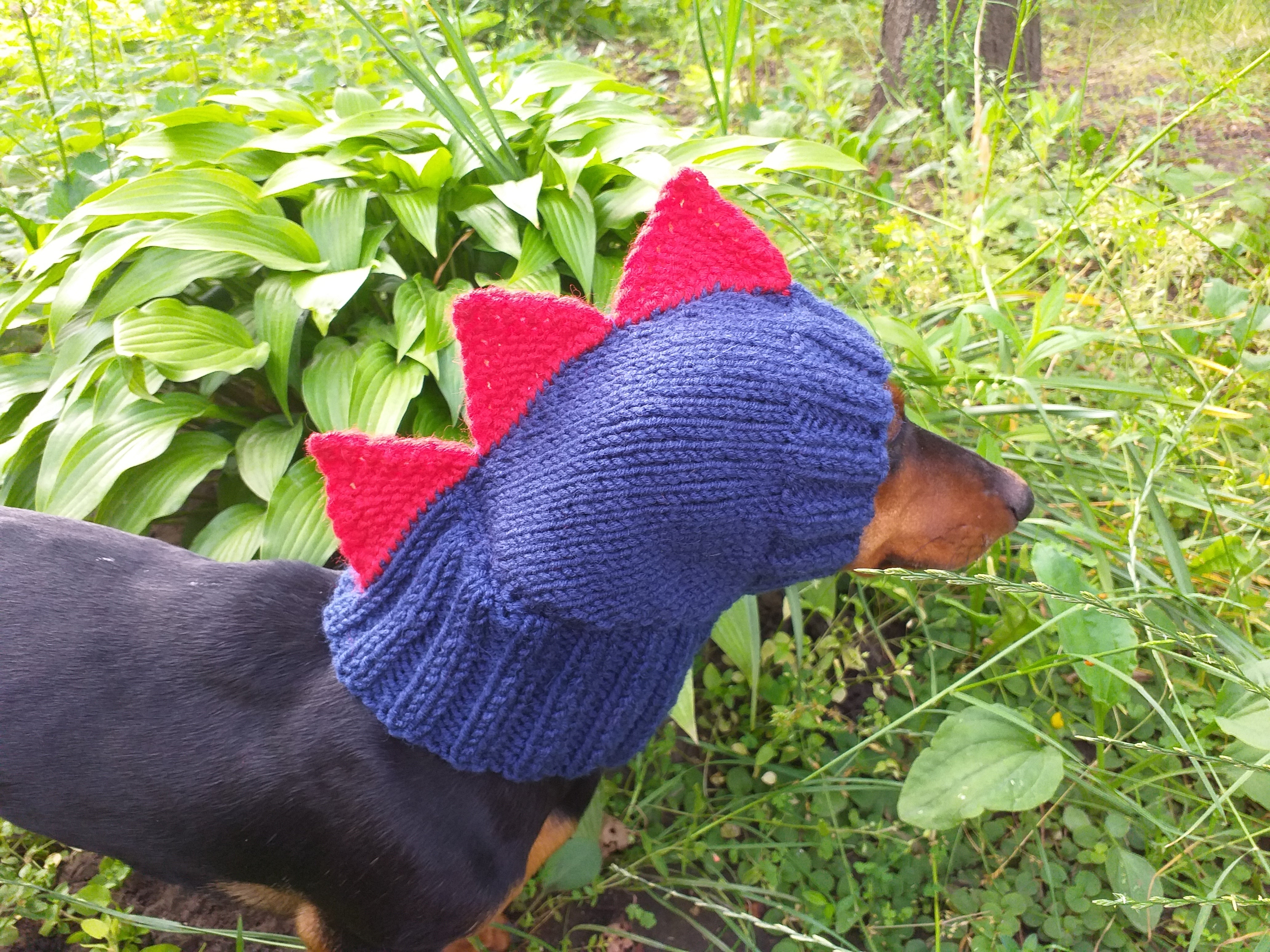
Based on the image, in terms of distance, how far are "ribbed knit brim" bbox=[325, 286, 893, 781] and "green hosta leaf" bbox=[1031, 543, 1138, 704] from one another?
1.89 feet

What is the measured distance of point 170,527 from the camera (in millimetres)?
2633

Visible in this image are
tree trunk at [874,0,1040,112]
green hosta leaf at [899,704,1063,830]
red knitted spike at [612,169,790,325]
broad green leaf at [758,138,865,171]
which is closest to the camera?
red knitted spike at [612,169,790,325]

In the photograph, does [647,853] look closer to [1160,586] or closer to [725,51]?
[1160,586]

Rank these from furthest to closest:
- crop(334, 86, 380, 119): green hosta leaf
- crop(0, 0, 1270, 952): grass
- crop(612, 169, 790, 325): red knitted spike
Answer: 1. crop(334, 86, 380, 119): green hosta leaf
2. crop(0, 0, 1270, 952): grass
3. crop(612, 169, 790, 325): red knitted spike

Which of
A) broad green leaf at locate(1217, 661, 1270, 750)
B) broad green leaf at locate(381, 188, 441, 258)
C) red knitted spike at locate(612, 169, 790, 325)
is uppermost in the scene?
red knitted spike at locate(612, 169, 790, 325)

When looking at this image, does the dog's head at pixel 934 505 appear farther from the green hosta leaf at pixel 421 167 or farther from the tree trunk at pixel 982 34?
the tree trunk at pixel 982 34

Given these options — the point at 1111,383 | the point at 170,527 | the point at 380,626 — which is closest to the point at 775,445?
the point at 380,626

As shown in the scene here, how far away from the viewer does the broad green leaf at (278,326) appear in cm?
216

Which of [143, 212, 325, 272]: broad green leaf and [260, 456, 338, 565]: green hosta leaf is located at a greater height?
[143, 212, 325, 272]: broad green leaf

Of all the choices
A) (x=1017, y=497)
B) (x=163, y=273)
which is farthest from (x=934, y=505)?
(x=163, y=273)

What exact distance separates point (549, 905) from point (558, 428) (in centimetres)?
134

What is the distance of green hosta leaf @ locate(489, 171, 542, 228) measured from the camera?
2207mm

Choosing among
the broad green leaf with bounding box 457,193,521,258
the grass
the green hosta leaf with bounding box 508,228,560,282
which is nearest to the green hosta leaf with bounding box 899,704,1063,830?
the grass

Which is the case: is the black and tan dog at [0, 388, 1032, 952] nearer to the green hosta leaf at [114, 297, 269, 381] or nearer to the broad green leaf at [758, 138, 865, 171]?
the green hosta leaf at [114, 297, 269, 381]
